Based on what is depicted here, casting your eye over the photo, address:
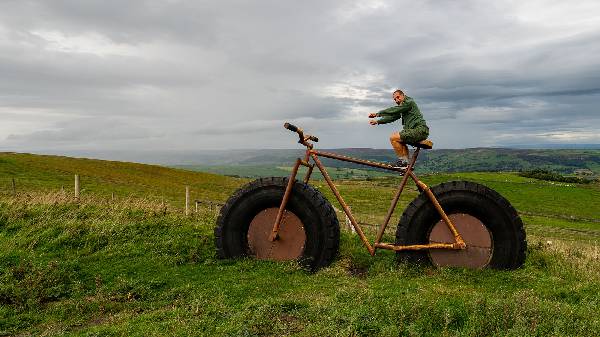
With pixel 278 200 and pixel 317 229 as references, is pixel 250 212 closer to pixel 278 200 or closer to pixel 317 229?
pixel 278 200

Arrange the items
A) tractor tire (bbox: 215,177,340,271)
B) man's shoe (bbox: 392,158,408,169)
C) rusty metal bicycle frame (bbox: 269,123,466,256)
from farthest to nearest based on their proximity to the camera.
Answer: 1. man's shoe (bbox: 392,158,408,169)
2. tractor tire (bbox: 215,177,340,271)
3. rusty metal bicycle frame (bbox: 269,123,466,256)

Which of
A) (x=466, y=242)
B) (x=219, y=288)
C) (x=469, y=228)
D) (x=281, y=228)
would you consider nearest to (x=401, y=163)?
(x=469, y=228)

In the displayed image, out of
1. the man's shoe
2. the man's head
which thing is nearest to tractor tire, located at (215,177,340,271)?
the man's shoe

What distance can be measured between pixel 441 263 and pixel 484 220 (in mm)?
1160

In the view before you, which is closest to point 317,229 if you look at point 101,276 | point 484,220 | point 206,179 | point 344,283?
point 344,283

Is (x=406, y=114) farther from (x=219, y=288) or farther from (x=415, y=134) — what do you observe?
(x=219, y=288)

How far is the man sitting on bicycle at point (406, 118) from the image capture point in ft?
25.6

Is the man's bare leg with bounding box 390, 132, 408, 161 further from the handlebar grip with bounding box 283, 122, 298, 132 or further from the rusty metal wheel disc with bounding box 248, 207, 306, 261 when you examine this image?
the rusty metal wheel disc with bounding box 248, 207, 306, 261

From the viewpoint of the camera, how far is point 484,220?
304 inches

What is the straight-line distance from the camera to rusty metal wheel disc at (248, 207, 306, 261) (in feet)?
26.7

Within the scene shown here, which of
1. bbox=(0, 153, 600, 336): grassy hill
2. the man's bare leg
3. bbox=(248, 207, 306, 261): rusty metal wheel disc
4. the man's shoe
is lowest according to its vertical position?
bbox=(0, 153, 600, 336): grassy hill

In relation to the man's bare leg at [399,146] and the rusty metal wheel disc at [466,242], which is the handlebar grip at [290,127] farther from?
the rusty metal wheel disc at [466,242]

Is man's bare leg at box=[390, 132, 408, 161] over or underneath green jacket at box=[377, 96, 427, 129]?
underneath

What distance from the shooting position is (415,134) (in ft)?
25.5
